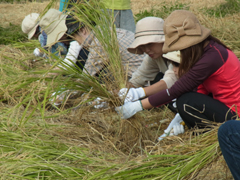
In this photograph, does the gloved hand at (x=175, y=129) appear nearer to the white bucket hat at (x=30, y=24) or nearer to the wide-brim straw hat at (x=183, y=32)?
the wide-brim straw hat at (x=183, y=32)

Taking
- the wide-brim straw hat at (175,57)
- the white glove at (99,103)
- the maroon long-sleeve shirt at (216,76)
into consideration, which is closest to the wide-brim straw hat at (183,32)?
the maroon long-sleeve shirt at (216,76)

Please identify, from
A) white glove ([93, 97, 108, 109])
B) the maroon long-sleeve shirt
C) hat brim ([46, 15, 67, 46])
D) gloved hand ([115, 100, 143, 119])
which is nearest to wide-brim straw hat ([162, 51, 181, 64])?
the maroon long-sleeve shirt

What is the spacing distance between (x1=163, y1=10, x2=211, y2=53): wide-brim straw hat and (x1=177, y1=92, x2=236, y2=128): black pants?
0.35m

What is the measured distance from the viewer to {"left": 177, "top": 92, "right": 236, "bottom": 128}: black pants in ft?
6.15

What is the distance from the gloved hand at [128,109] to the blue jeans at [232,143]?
763 millimetres

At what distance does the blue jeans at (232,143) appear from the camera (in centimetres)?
125

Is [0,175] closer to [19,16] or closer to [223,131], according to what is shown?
Answer: [223,131]

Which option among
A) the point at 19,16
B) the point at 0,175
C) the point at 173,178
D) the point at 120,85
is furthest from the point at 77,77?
the point at 19,16

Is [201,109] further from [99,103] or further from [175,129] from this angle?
[99,103]

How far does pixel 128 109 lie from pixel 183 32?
62 centimetres

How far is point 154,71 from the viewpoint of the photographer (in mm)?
2621

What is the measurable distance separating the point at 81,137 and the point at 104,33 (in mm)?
738

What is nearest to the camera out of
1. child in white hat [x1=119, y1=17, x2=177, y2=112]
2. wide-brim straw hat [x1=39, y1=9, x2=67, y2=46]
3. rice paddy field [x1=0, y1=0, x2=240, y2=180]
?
rice paddy field [x1=0, y1=0, x2=240, y2=180]

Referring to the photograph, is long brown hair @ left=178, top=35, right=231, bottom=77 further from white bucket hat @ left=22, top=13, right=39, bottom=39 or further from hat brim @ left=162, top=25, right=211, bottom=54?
white bucket hat @ left=22, top=13, right=39, bottom=39
